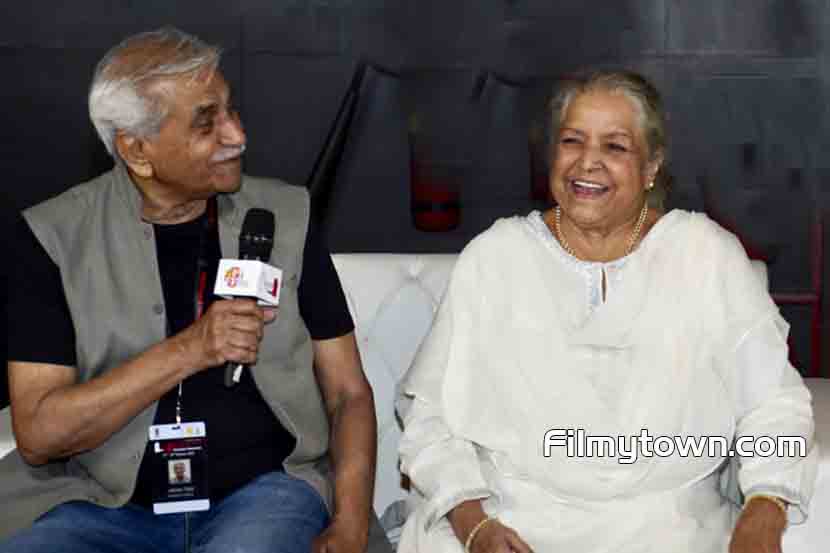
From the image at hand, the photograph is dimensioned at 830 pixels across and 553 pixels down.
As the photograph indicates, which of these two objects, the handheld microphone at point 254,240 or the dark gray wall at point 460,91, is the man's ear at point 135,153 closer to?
the handheld microphone at point 254,240

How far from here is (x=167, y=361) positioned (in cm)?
238

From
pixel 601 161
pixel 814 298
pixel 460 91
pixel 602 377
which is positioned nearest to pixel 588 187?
pixel 601 161

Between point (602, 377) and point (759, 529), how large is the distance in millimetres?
430

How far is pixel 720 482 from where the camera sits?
2789 mm

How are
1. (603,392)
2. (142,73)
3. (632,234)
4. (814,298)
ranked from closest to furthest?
1. (142,73)
2. (603,392)
3. (632,234)
4. (814,298)

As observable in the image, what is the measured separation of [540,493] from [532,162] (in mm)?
2611

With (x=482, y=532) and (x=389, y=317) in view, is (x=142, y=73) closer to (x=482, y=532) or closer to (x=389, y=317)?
(x=389, y=317)

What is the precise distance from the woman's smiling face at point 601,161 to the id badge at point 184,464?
2.88 ft

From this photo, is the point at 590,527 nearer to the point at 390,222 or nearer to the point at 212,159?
the point at 212,159

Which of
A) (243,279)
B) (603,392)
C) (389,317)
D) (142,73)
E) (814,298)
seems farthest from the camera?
(814,298)

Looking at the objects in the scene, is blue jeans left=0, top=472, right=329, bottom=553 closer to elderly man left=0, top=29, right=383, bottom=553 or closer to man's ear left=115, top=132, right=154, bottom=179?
elderly man left=0, top=29, right=383, bottom=553

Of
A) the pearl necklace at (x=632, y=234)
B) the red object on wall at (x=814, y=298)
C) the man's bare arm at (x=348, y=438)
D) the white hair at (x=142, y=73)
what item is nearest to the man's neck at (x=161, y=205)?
the white hair at (x=142, y=73)

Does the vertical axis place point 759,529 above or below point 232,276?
below

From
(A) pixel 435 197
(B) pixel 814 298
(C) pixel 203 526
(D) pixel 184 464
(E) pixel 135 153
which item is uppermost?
(E) pixel 135 153
